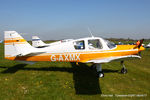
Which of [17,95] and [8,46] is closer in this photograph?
[17,95]

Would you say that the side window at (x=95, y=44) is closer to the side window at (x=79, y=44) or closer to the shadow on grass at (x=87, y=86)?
the side window at (x=79, y=44)

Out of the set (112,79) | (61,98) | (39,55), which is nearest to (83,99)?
(61,98)

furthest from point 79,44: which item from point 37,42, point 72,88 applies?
point 37,42

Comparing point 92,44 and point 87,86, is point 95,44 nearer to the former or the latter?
point 92,44

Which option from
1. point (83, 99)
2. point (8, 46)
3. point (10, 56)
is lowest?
point (83, 99)

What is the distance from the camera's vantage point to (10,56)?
6.93 metres

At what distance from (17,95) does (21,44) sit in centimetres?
351

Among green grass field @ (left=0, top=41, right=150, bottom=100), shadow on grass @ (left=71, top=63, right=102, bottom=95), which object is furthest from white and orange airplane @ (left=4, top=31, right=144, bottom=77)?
green grass field @ (left=0, top=41, right=150, bottom=100)

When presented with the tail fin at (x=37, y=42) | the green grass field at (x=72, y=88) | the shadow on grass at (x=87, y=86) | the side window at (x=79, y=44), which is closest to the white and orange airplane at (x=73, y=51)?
the side window at (x=79, y=44)

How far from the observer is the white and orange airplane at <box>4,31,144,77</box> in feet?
21.4

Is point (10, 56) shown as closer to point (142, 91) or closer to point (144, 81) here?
point (142, 91)

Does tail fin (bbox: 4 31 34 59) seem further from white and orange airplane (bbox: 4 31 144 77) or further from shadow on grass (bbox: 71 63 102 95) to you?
shadow on grass (bbox: 71 63 102 95)

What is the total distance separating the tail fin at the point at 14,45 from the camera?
680cm

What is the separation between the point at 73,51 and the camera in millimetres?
6668
